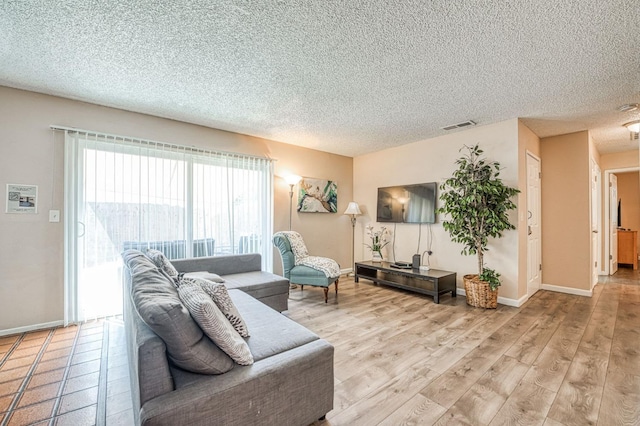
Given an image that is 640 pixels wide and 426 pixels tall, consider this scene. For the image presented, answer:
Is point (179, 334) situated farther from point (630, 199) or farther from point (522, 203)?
point (630, 199)

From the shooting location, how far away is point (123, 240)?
3.18 metres

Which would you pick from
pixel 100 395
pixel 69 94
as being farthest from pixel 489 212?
pixel 69 94

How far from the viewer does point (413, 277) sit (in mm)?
4012

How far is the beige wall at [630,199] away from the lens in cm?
658

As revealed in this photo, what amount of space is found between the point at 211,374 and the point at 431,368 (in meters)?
1.65

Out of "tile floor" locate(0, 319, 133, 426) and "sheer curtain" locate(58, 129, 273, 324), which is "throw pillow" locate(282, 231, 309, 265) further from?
"tile floor" locate(0, 319, 133, 426)

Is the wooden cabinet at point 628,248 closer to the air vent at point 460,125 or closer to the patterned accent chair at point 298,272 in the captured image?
the air vent at point 460,125

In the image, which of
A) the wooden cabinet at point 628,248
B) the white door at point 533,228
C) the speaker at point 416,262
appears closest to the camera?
the white door at point 533,228

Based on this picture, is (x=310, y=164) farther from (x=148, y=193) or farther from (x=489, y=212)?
(x=489, y=212)

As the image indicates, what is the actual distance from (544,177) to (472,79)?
2.91 m

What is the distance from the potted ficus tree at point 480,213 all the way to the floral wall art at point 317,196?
7.07ft

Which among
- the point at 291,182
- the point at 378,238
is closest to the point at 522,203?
the point at 378,238

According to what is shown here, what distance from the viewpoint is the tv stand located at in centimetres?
370

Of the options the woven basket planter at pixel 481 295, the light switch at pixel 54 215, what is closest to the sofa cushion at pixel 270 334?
the light switch at pixel 54 215
